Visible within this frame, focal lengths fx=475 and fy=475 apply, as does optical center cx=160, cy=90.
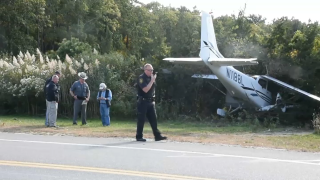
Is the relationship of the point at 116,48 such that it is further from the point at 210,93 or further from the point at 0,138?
the point at 0,138

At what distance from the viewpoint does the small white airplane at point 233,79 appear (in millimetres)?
22125

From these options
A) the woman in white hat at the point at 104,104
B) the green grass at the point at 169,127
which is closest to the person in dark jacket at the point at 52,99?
the green grass at the point at 169,127

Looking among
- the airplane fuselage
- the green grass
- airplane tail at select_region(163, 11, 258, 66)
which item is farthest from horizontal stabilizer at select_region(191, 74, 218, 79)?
the green grass

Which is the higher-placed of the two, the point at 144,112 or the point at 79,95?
the point at 79,95

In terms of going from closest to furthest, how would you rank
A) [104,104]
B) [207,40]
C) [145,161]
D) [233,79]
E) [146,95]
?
[145,161]
[146,95]
[104,104]
[207,40]
[233,79]

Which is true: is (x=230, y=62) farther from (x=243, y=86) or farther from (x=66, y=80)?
(x=66, y=80)

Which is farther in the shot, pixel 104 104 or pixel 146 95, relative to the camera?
pixel 104 104

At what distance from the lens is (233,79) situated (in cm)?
2283

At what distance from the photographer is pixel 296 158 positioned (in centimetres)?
996

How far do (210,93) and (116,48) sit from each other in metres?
22.5

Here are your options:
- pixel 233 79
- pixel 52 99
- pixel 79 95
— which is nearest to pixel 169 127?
pixel 79 95

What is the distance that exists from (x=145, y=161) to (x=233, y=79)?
563 inches

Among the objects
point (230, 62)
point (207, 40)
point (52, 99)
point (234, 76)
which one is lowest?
point (52, 99)

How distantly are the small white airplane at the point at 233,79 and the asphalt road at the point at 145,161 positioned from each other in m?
10.4
